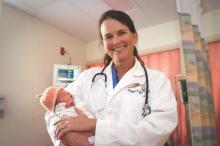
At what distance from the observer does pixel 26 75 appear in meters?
2.46

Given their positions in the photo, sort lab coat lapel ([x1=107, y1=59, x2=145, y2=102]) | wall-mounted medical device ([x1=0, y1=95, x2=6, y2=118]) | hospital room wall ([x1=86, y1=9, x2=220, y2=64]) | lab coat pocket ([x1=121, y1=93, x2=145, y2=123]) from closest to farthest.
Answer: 1. lab coat pocket ([x1=121, y1=93, x2=145, y2=123])
2. lab coat lapel ([x1=107, y1=59, x2=145, y2=102])
3. wall-mounted medical device ([x1=0, y1=95, x2=6, y2=118])
4. hospital room wall ([x1=86, y1=9, x2=220, y2=64])

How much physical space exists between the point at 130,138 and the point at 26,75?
2056 mm

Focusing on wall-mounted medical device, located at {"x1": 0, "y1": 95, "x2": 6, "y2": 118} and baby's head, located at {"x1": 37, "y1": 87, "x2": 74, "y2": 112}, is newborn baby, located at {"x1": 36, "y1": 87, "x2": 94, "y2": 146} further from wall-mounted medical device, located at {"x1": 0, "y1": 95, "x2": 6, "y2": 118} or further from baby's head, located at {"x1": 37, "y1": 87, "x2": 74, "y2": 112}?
wall-mounted medical device, located at {"x1": 0, "y1": 95, "x2": 6, "y2": 118}

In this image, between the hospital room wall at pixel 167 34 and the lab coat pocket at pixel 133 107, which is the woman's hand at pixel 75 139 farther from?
the hospital room wall at pixel 167 34

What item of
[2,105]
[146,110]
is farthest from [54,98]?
[2,105]

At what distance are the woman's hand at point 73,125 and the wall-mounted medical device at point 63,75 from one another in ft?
6.06

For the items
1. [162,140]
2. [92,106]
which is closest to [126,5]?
[92,106]

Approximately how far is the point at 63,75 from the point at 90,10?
2.95ft

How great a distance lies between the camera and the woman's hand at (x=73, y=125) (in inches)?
28.7

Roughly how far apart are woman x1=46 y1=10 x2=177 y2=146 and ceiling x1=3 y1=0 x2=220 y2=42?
1438 mm

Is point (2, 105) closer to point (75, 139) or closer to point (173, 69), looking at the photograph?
point (75, 139)

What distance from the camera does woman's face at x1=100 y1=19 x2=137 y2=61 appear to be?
98 cm

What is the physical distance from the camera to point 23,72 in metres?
2.43

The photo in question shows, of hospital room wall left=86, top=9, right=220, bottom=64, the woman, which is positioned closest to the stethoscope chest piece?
the woman
